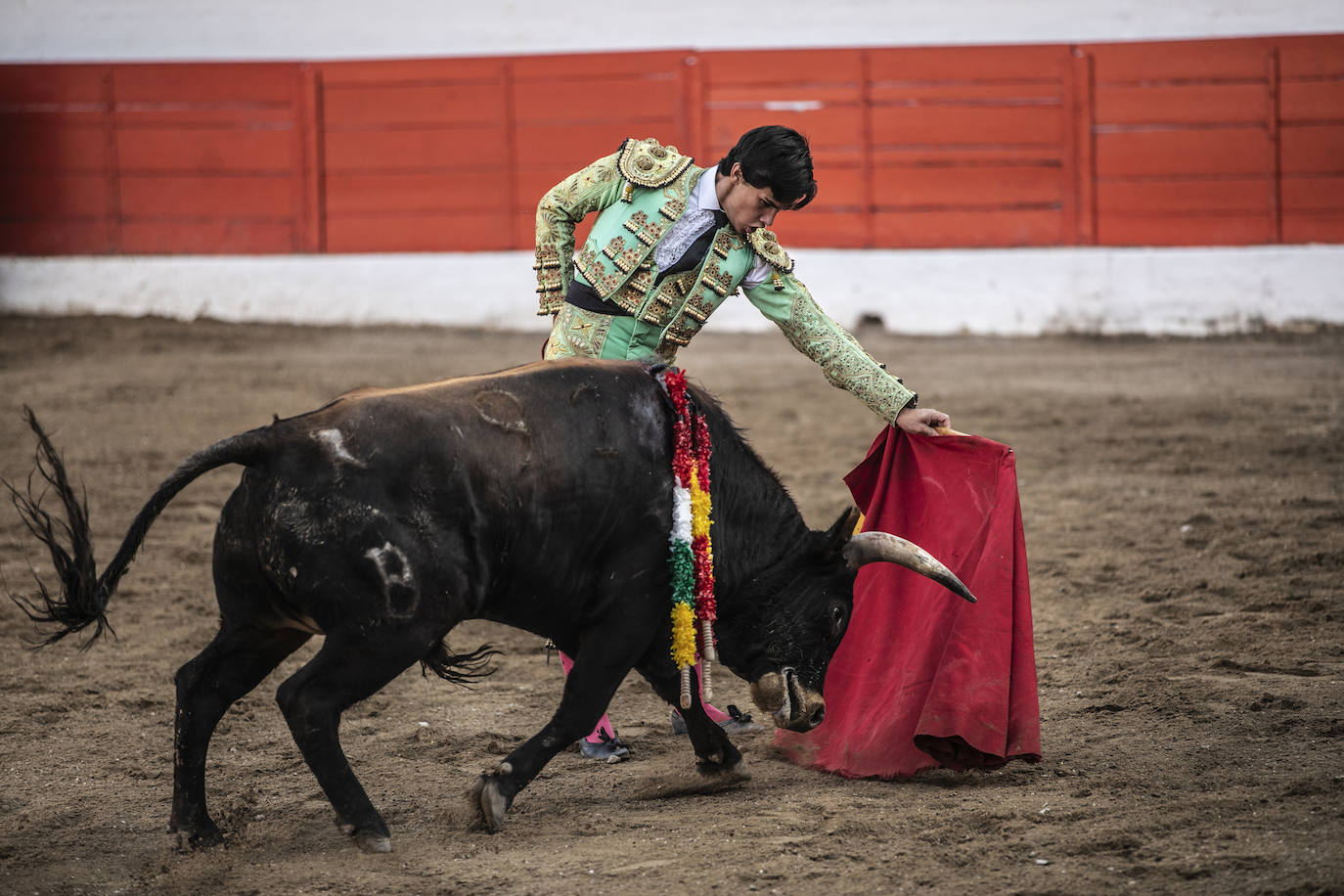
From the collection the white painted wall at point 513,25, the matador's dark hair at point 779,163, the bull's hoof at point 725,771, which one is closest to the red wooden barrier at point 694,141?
the white painted wall at point 513,25

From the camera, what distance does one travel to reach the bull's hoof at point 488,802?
282 centimetres

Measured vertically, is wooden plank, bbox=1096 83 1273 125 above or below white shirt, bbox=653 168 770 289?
above

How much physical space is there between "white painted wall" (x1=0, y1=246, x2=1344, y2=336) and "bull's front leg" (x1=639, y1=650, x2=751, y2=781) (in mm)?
7365

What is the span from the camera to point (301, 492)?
261cm

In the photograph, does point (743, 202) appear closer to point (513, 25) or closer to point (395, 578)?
point (395, 578)

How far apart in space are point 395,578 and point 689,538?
647mm

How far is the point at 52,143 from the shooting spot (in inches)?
418

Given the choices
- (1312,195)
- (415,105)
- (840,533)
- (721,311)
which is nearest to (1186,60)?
(1312,195)

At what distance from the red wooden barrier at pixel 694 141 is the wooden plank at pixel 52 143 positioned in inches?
0.6

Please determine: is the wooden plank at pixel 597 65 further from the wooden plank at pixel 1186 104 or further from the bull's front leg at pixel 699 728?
the bull's front leg at pixel 699 728

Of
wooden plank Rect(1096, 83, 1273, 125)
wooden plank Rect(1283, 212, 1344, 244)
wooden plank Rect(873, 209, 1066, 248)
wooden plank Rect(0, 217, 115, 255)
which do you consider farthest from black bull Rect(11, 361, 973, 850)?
wooden plank Rect(0, 217, 115, 255)

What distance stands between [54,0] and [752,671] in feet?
31.2

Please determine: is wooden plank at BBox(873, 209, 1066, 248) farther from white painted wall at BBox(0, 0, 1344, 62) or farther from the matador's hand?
the matador's hand

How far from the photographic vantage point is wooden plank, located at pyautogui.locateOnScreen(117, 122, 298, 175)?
35.0 ft
